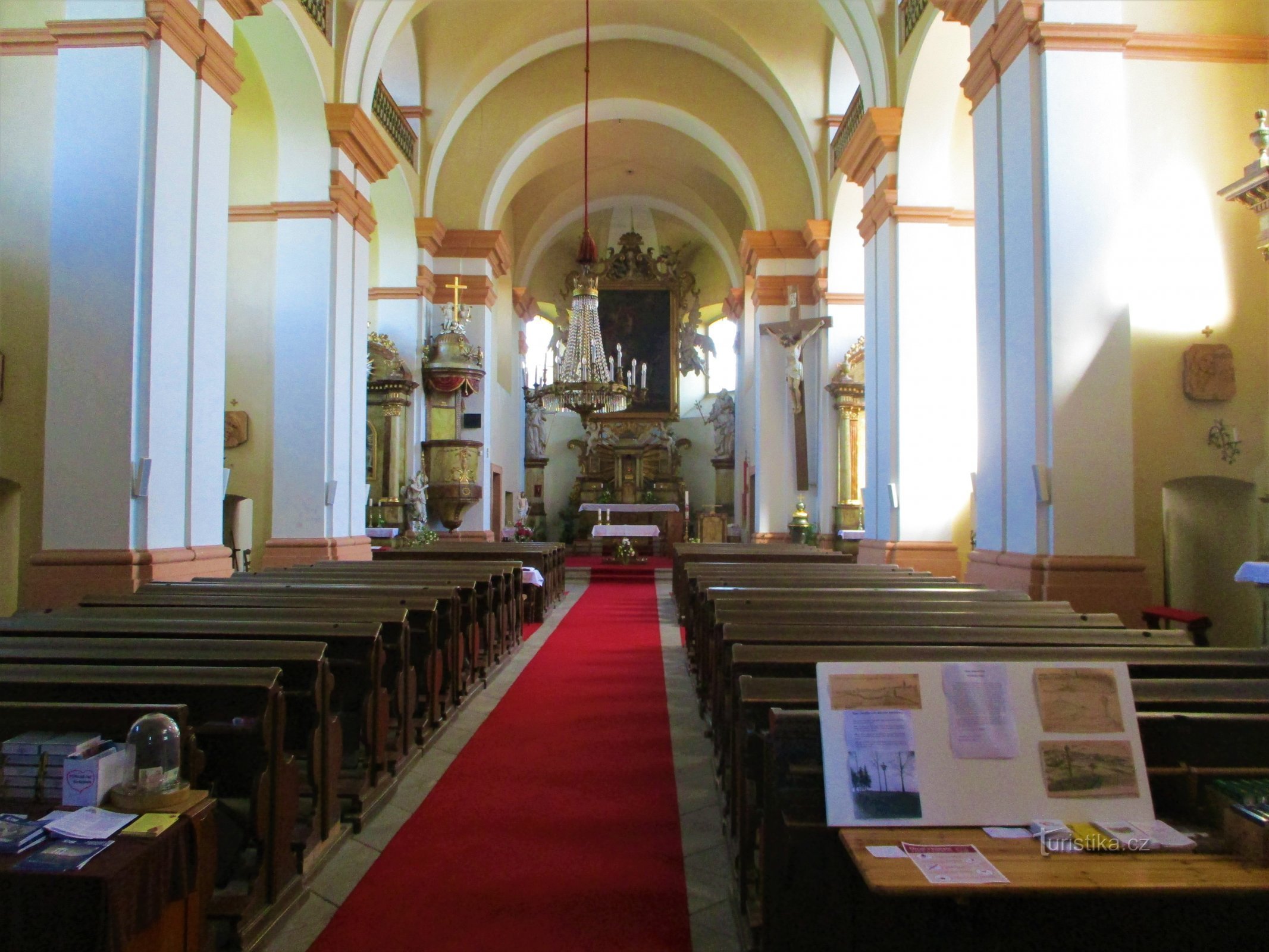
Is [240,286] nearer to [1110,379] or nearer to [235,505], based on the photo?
[235,505]

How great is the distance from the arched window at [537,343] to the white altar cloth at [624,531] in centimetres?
808

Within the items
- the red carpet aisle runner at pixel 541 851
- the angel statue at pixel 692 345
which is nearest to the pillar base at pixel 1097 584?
the red carpet aisle runner at pixel 541 851

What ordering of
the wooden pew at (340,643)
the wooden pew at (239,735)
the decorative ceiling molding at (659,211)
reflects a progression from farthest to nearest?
the decorative ceiling molding at (659,211), the wooden pew at (340,643), the wooden pew at (239,735)

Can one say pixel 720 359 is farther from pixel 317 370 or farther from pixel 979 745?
pixel 979 745

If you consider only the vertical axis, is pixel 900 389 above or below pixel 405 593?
above

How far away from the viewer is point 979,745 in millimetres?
1947

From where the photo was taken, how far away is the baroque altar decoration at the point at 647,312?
21.1m

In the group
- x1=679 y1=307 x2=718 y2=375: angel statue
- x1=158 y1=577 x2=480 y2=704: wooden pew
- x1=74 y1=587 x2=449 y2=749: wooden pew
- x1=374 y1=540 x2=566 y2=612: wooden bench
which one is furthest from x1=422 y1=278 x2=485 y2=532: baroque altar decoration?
x1=679 y1=307 x2=718 y2=375: angel statue

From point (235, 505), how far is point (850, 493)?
8093 millimetres

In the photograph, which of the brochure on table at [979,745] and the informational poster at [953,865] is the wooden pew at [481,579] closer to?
the brochure on table at [979,745]

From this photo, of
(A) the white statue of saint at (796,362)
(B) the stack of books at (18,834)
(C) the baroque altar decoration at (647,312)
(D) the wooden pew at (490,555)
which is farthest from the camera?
(C) the baroque altar decoration at (647,312)

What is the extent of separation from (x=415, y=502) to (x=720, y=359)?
11642mm

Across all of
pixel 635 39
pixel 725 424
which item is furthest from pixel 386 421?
pixel 725 424

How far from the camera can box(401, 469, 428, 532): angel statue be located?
12180 mm
